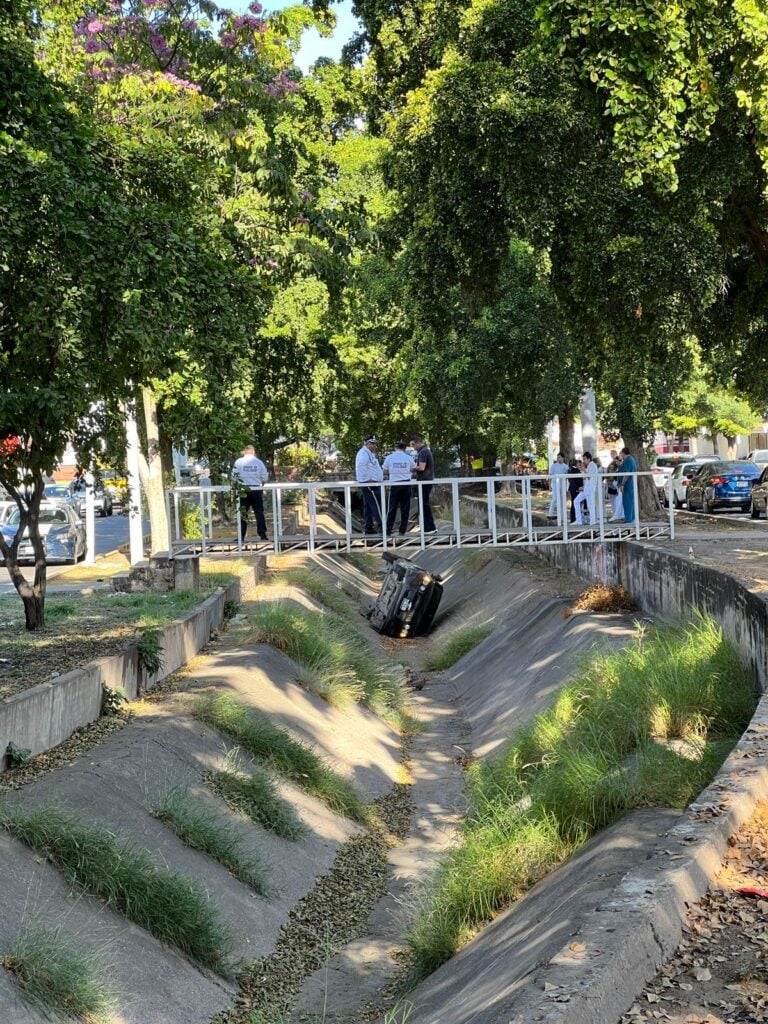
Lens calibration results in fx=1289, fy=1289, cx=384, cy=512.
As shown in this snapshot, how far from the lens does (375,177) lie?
36281mm

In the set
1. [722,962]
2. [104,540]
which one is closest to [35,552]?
[722,962]

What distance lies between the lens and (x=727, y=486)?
3831 cm

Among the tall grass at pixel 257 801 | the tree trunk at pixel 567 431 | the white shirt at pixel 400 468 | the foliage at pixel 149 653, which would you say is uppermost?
the tree trunk at pixel 567 431

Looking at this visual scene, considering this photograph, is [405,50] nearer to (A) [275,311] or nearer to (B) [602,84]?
(B) [602,84]

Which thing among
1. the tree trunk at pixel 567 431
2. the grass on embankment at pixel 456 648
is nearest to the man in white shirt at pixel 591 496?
the grass on embankment at pixel 456 648

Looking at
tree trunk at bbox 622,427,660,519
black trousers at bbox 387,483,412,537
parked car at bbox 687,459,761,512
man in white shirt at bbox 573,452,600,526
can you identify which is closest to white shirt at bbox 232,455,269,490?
black trousers at bbox 387,483,412,537

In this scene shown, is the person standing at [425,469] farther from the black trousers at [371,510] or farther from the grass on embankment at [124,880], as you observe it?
the grass on embankment at [124,880]

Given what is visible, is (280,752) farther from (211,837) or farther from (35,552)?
(35,552)

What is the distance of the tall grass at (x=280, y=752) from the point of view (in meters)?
13.5

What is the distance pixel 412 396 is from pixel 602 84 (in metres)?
25.9

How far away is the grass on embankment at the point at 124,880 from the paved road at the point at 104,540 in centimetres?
1603

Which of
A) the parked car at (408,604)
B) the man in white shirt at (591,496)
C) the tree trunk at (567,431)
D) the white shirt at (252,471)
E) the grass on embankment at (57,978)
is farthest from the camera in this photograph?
the tree trunk at (567,431)

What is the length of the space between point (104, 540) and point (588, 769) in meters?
33.5

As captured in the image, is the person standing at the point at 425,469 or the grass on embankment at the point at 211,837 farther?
the person standing at the point at 425,469
